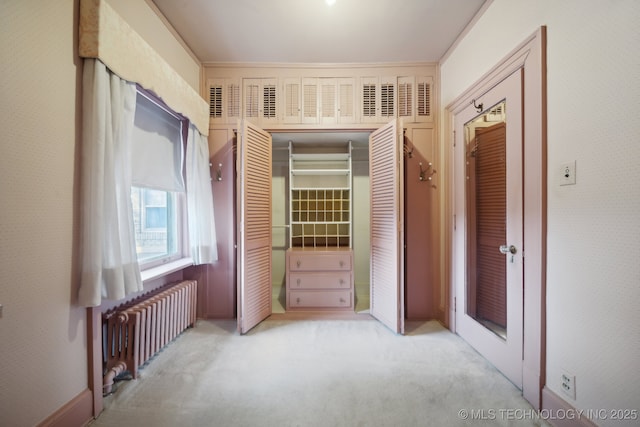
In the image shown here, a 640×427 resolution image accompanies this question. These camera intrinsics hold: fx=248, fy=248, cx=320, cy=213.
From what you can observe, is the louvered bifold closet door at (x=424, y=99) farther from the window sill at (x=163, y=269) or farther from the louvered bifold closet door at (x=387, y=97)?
the window sill at (x=163, y=269)

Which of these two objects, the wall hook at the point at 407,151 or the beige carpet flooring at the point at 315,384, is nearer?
the beige carpet flooring at the point at 315,384

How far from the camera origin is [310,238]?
3.32m

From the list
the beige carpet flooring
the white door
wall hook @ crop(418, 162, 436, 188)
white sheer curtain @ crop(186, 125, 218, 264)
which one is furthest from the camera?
wall hook @ crop(418, 162, 436, 188)

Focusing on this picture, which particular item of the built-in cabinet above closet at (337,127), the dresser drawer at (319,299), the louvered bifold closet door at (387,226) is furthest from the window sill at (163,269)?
the louvered bifold closet door at (387,226)

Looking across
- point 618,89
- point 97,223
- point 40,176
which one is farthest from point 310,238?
point 618,89

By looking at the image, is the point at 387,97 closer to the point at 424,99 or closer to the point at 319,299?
the point at 424,99

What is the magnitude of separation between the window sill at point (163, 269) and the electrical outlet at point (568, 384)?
2593 millimetres

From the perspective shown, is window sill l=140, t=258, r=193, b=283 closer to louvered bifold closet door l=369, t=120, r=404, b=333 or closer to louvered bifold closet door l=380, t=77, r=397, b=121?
louvered bifold closet door l=369, t=120, r=404, b=333

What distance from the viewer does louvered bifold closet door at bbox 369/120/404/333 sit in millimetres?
2309

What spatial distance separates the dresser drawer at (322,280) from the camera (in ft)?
9.05

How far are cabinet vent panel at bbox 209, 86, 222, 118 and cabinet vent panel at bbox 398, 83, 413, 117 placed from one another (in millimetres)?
1911

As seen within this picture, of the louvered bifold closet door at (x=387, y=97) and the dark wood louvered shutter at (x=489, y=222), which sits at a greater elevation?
the louvered bifold closet door at (x=387, y=97)

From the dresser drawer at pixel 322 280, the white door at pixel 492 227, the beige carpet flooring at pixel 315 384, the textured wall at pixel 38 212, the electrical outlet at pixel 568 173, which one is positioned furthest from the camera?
the dresser drawer at pixel 322 280

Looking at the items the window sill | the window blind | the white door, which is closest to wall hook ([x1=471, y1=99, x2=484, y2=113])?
the white door
